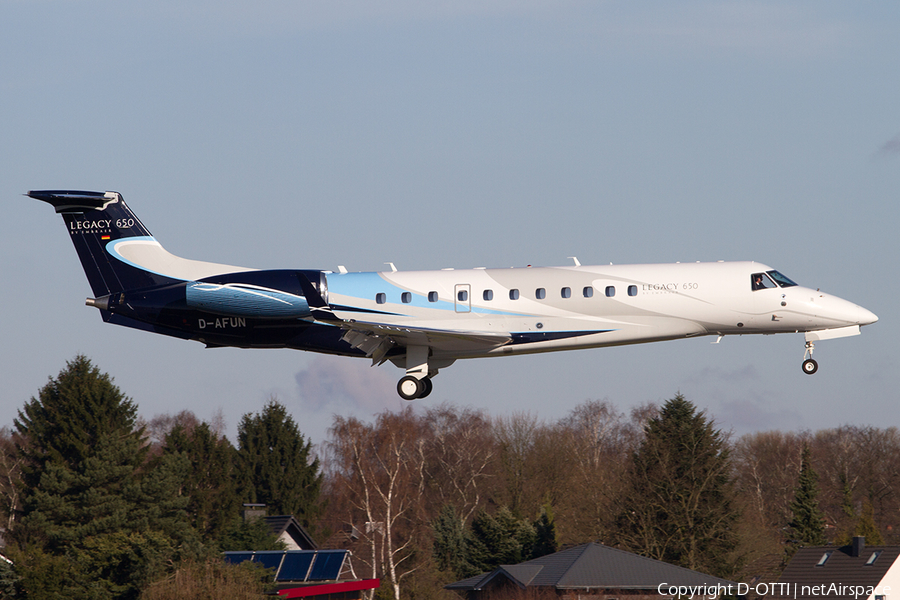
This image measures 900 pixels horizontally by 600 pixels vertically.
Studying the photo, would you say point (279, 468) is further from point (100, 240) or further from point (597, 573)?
point (100, 240)

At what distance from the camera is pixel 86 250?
30391 millimetres

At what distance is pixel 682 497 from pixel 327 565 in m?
15.7

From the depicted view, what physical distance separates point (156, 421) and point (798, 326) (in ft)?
320

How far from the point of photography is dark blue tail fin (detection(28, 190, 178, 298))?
30234 millimetres

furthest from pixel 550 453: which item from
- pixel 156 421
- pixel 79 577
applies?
pixel 156 421

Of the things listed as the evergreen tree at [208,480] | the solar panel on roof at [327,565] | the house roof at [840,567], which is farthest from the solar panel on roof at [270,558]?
the house roof at [840,567]

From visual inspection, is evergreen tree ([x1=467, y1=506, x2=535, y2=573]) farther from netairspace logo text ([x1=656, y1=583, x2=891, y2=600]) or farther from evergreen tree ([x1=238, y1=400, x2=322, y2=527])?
evergreen tree ([x1=238, y1=400, x2=322, y2=527])

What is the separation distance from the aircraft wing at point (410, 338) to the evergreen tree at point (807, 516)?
3804 centimetres

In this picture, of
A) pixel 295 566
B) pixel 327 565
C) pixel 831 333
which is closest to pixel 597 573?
pixel 327 565

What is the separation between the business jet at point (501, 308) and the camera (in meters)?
26.2

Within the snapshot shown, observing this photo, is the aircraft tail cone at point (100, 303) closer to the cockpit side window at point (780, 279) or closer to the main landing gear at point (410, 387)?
the main landing gear at point (410, 387)

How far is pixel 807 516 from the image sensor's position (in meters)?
59.7

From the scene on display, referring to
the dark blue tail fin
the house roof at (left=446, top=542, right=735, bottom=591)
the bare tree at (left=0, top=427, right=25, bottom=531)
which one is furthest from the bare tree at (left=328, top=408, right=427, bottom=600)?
the dark blue tail fin

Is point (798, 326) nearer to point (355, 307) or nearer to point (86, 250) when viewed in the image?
point (355, 307)
